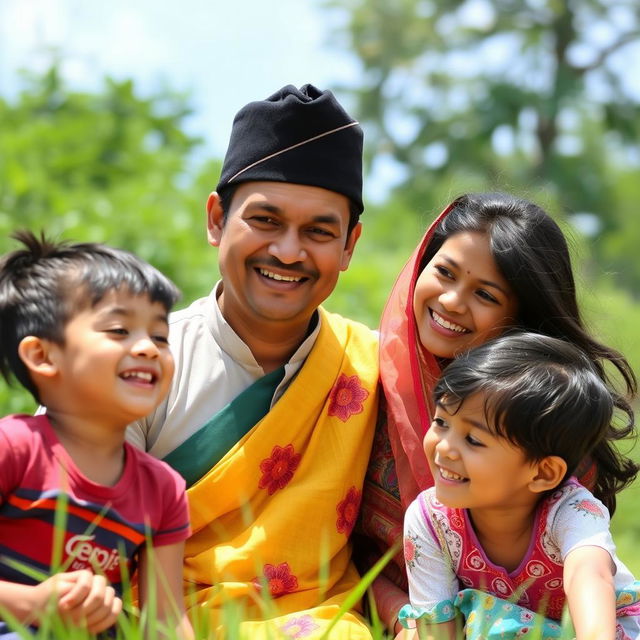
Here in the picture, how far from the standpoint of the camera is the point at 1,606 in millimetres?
2336

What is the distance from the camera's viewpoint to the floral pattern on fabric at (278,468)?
11.0 feet

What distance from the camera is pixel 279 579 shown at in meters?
3.28

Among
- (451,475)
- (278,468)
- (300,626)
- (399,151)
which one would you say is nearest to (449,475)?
(451,475)

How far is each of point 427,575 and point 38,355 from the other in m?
1.20

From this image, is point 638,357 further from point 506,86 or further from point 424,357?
point 424,357

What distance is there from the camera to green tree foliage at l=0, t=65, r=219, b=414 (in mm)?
7703

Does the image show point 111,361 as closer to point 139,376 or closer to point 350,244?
point 139,376

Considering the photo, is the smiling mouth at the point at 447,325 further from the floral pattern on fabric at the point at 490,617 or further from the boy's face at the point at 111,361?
the boy's face at the point at 111,361


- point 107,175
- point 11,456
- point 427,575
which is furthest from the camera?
point 107,175

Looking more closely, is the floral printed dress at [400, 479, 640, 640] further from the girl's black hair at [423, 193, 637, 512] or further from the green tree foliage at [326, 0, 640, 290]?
the green tree foliage at [326, 0, 640, 290]

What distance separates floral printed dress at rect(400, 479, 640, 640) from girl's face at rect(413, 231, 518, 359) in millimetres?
495

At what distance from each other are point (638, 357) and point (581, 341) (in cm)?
834

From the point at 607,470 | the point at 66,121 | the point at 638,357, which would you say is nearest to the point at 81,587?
the point at 607,470

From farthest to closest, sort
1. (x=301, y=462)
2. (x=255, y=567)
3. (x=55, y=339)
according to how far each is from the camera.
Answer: (x=301, y=462) < (x=255, y=567) < (x=55, y=339)
